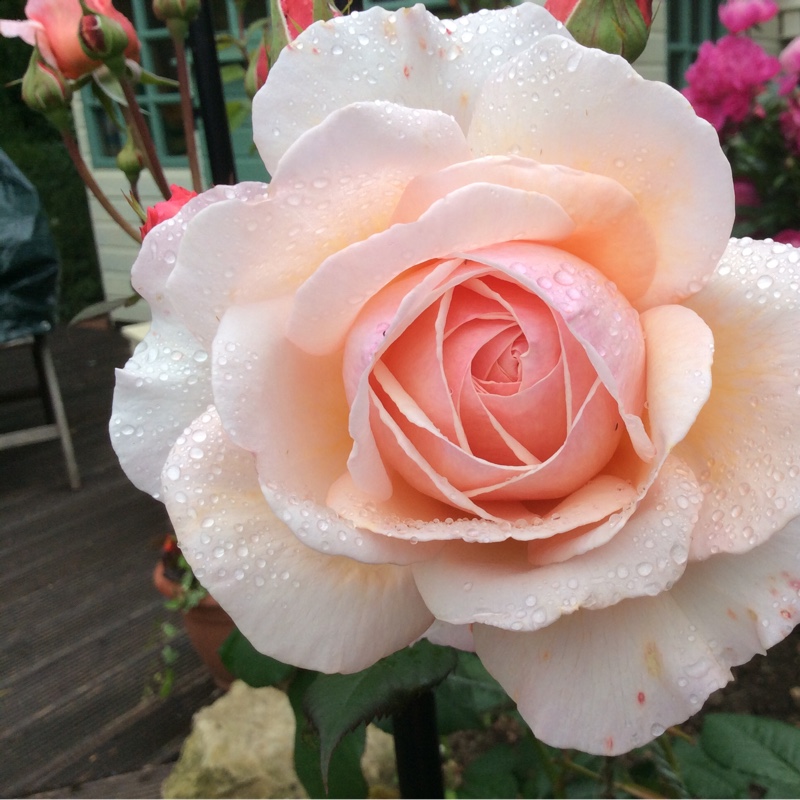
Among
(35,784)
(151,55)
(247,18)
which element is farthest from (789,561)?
(151,55)

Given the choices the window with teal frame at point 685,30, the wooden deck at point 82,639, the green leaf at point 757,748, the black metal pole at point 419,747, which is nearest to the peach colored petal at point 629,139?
the black metal pole at point 419,747

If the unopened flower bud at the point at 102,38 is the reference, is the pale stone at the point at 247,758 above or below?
below

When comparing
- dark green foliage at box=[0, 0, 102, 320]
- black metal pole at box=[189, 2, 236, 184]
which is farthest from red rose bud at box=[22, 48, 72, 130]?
dark green foliage at box=[0, 0, 102, 320]

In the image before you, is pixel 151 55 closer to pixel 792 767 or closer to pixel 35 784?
pixel 35 784

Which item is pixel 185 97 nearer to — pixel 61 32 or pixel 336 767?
pixel 61 32

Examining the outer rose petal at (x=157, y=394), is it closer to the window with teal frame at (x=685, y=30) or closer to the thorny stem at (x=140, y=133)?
the thorny stem at (x=140, y=133)

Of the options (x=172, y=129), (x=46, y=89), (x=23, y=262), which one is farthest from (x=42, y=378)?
(x=46, y=89)
